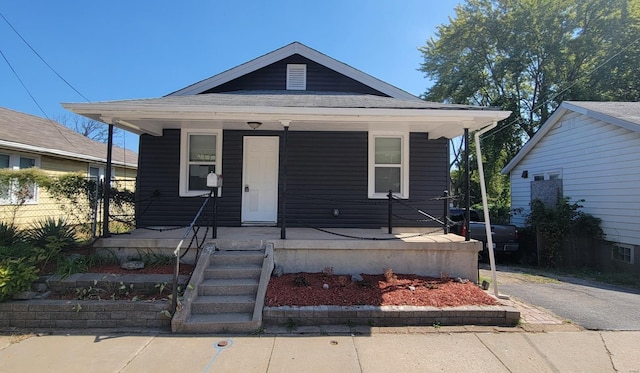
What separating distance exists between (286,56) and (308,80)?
2.63 ft

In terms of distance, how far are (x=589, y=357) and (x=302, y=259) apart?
3.83m

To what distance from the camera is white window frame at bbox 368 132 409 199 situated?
7.72 metres

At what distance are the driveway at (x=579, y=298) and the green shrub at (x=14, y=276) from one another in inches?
284

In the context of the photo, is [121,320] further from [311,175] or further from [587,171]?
[587,171]

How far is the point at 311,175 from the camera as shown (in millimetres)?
7820

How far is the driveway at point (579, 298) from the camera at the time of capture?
461cm

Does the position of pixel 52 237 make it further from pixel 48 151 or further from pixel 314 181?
pixel 48 151

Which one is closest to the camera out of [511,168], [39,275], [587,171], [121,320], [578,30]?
[121,320]

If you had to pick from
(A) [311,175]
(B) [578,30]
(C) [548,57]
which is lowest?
(A) [311,175]

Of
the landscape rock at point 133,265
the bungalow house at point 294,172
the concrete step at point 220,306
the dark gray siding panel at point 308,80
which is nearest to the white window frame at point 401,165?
the bungalow house at point 294,172

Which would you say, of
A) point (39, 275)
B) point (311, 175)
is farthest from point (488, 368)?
point (39, 275)

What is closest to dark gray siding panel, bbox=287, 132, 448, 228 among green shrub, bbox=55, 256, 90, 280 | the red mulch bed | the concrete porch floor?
the concrete porch floor

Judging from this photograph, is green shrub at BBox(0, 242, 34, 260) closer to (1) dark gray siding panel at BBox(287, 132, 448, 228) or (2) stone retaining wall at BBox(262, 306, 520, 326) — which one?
(2) stone retaining wall at BBox(262, 306, 520, 326)

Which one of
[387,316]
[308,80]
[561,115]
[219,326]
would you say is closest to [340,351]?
[387,316]
